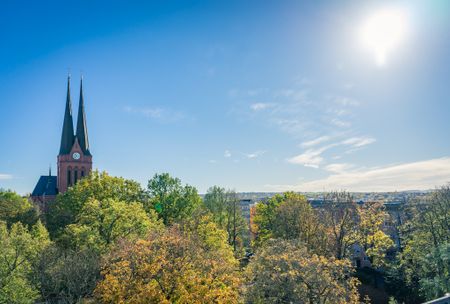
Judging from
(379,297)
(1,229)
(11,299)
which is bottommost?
(379,297)

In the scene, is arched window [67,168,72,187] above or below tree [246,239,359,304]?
above

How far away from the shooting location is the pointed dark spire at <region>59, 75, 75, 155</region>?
203ft

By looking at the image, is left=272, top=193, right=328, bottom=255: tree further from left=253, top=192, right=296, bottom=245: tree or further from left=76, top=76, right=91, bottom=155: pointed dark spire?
left=76, top=76, right=91, bottom=155: pointed dark spire

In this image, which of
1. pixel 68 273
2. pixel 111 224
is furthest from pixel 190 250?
pixel 111 224

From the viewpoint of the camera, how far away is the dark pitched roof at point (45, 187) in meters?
66.1

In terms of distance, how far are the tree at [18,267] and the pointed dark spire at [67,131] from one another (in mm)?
36900

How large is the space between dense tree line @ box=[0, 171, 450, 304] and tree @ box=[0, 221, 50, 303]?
70 mm

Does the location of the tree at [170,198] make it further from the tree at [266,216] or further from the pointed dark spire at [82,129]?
the pointed dark spire at [82,129]

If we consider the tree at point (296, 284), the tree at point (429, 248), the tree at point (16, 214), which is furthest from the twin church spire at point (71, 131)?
the tree at point (429, 248)

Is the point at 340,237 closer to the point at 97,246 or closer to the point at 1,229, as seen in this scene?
the point at 97,246

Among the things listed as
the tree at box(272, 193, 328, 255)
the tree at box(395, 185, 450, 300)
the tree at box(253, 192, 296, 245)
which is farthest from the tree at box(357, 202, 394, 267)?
the tree at box(253, 192, 296, 245)

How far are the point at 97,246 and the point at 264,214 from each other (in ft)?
94.5

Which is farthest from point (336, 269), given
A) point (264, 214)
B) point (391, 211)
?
point (391, 211)

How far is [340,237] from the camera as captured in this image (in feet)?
125
